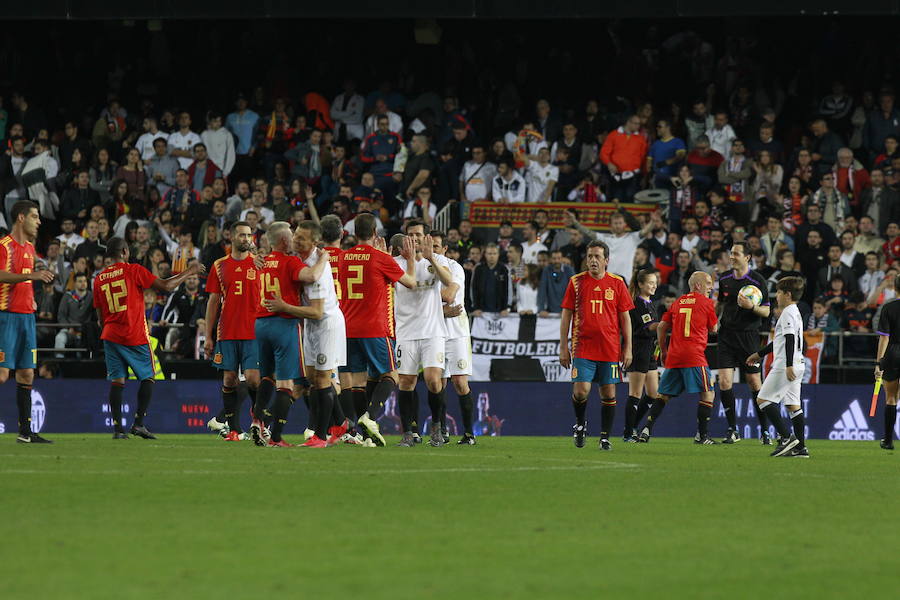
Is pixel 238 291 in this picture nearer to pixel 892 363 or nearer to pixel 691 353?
pixel 691 353

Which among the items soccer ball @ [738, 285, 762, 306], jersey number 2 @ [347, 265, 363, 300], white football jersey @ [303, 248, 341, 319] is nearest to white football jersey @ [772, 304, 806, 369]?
soccer ball @ [738, 285, 762, 306]

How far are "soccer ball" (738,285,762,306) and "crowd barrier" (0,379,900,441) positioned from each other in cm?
380

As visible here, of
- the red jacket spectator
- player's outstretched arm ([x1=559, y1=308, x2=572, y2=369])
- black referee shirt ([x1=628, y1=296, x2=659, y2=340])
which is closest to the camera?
player's outstretched arm ([x1=559, y1=308, x2=572, y2=369])

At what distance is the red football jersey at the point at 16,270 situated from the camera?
580 inches

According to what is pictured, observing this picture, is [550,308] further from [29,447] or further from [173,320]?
[29,447]

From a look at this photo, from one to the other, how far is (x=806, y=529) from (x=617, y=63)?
22904 millimetres

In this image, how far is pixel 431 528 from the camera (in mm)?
7719

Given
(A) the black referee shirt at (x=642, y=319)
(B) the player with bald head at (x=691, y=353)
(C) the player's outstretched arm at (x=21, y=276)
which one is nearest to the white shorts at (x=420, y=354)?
(C) the player's outstretched arm at (x=21, y=276)

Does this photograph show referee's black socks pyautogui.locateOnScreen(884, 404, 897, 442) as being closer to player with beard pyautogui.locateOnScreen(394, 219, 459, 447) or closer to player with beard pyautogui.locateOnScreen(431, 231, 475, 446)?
player with beard pyautogui.locateOnScreen(431, 231, 475, 446)

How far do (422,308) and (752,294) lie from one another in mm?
5298

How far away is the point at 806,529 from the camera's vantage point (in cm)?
798

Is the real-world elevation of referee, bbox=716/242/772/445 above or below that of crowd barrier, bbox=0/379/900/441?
above

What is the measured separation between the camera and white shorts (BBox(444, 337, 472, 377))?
16.9m

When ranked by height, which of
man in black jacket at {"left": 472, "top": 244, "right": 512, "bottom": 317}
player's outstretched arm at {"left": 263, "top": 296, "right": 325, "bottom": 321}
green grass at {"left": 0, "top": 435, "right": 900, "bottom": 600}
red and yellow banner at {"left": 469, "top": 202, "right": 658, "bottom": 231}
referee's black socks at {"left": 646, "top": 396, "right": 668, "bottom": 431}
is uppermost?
red and yellow banner at {"left": 469, "top": 202, "right": 658, "bottom": 231}
